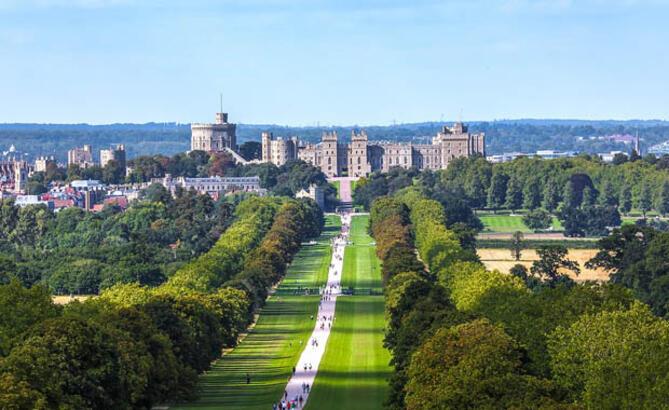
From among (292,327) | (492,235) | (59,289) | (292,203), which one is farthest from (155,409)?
(292,203)

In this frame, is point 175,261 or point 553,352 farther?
point 175,261

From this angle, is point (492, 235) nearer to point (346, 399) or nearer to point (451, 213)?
point (451, 213)

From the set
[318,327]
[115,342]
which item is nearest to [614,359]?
[115,342]

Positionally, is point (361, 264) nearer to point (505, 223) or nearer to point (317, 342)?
point (505, 223)

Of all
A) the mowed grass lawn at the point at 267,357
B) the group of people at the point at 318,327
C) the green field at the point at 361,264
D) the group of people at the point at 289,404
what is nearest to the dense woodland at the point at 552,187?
the green field at the point at 361,264

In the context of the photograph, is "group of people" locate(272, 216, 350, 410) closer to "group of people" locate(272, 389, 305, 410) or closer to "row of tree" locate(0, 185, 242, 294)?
"group of people" locate(272, 389, 305, 410)

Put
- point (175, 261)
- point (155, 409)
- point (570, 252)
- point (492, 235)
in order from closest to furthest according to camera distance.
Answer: point (155, 409) < point (175, 261) < point (570, 252) < point (492, 235)

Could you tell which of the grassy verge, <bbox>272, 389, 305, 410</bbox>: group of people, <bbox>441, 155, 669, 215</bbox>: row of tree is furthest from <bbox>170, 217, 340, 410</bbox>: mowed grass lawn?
<bbox>441, 155, 669, 215</bbox>: row of tree
